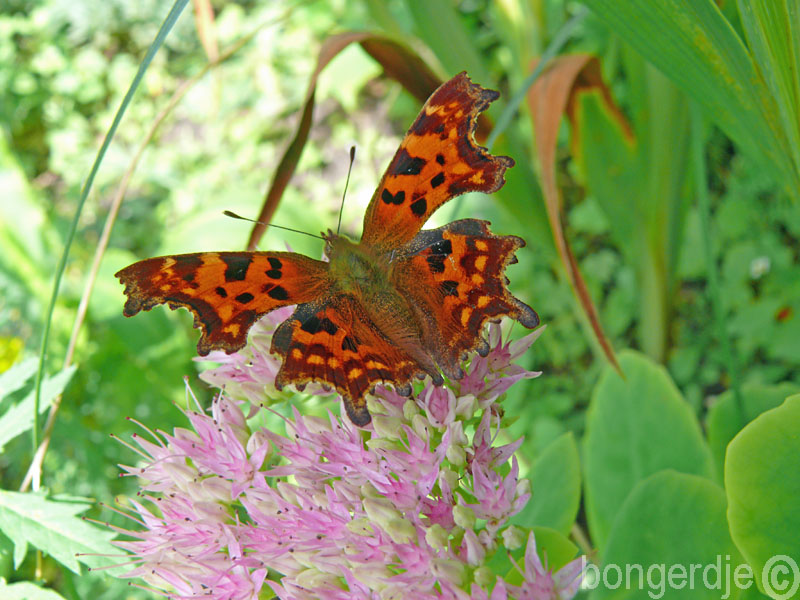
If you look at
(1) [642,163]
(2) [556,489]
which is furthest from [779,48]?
(1) [642,163]

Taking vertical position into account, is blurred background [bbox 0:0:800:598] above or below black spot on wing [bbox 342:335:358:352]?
above

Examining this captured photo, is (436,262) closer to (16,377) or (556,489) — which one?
(556,489)

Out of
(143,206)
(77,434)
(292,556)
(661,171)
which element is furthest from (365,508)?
(143,206)

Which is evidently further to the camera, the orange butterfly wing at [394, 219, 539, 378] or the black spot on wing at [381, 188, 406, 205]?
the black spot on wing at [381, 188, 406, 205]

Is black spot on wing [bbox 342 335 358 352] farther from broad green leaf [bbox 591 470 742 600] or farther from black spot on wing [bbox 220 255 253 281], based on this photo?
broad green leaf [bbox 591 470 742 600]

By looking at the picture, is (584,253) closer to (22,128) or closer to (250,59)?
(250,59)

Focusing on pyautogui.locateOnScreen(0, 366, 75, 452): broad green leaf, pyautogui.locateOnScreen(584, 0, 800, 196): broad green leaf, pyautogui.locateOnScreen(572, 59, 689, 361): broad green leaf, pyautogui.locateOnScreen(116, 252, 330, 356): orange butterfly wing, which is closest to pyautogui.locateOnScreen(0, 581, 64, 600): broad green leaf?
pyautogui.locateOnScreen(0, 366, 75, 452): broad green leaf
